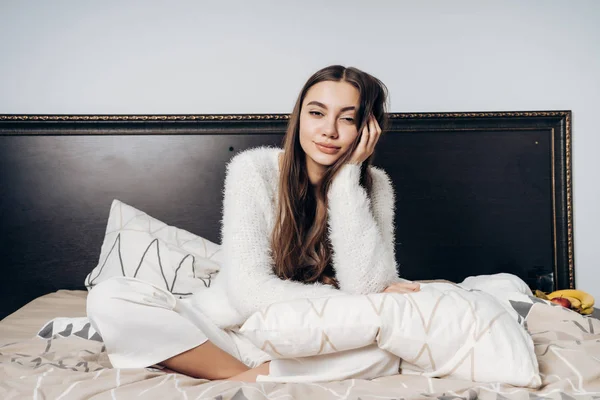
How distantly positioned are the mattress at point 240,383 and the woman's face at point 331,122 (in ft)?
2.21

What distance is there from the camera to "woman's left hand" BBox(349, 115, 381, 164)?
4.99ft

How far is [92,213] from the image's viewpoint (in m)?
2.30

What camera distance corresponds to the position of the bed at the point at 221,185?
2268mm

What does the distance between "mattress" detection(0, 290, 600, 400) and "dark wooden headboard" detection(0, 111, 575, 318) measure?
1.01 m

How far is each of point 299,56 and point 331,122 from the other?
0.96m

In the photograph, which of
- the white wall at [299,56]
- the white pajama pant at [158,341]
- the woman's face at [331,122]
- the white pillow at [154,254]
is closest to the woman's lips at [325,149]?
the woman's face at [331,122]

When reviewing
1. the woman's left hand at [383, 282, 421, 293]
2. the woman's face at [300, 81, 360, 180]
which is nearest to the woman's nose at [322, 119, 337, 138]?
the woman's face at [300, 81, 360, 180]

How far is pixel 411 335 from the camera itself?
3.64ft

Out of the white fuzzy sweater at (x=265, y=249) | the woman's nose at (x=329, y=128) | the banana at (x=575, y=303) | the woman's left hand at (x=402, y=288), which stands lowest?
the banana at (x=575, y=303)

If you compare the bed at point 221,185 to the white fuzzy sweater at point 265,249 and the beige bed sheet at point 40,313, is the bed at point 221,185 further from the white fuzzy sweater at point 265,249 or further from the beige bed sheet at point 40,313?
the white fuzzy sweater at point 265,249

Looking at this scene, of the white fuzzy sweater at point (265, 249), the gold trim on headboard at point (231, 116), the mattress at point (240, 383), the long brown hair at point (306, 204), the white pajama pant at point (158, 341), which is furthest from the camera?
the gold trim on headboard at point (231, 116)

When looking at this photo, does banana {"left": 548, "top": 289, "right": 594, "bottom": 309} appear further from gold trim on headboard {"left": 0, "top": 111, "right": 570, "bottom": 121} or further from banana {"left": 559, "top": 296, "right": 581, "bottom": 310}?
gold trim on headboard {"left": 0, "top": 111, "right": 570, "bottom": 121}

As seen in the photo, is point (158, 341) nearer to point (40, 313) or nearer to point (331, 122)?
point (331, 122)

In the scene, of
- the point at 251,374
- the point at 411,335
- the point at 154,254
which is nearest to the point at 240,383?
the point at 251,374
